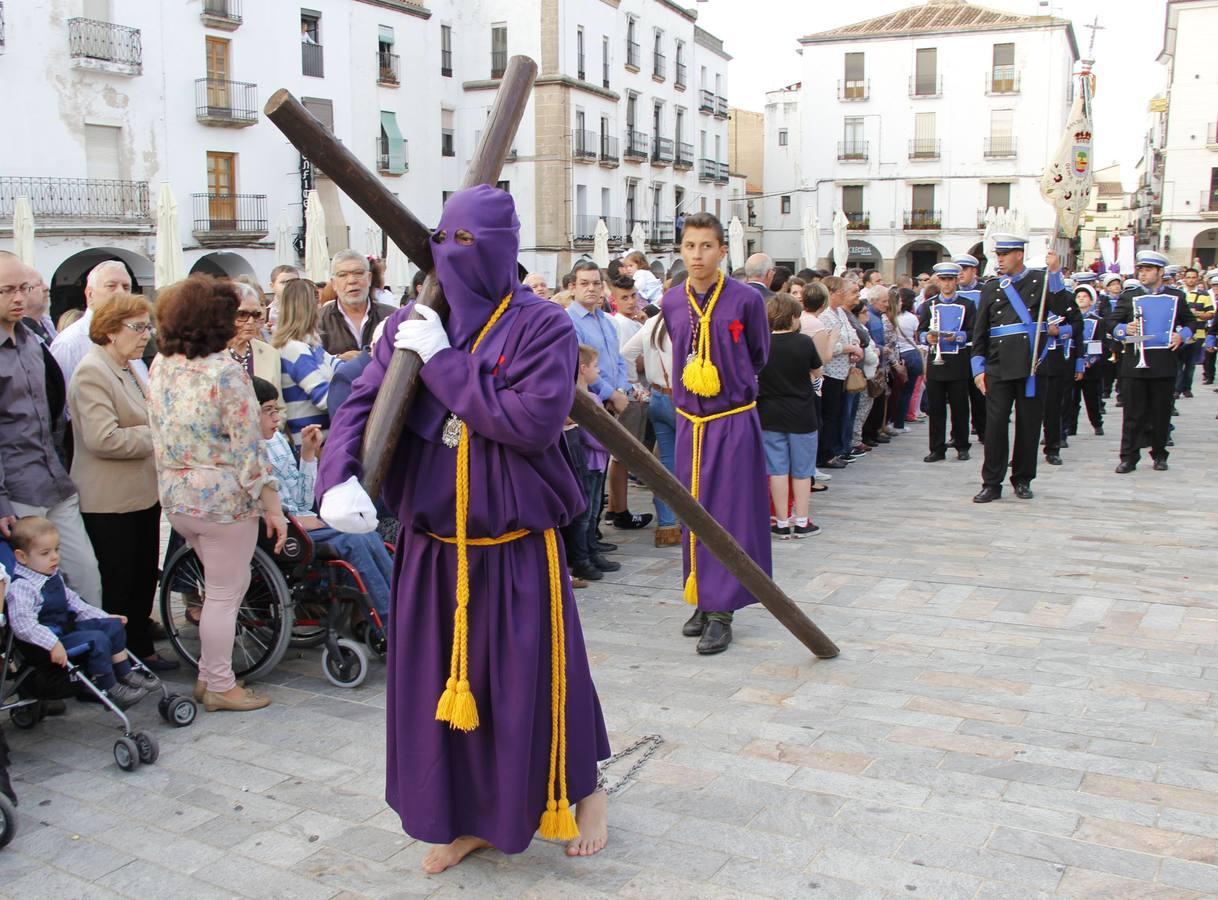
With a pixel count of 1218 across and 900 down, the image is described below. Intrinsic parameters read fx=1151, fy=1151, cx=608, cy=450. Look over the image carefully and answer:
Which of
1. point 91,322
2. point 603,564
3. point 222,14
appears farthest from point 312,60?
point 91,322

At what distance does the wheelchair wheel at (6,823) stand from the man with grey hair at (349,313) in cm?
336

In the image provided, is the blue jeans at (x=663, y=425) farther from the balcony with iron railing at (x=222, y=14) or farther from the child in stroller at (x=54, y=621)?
the balcony with iron railing at (x=222, y=14)

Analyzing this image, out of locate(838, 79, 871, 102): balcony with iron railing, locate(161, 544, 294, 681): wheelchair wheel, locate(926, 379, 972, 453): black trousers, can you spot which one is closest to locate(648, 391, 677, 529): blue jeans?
locate(161, 544, 294, 681): wheelchair wheel

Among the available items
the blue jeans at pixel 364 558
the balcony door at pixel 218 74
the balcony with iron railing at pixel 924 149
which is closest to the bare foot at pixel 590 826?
the blue jeans at pixel 364 558

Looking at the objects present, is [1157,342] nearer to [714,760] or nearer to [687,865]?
[714,760]

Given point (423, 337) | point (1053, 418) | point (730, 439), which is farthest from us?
point (1053, 418)

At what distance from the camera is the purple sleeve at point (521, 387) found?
3.22m

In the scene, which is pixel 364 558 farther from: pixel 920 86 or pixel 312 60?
pixel 920 86

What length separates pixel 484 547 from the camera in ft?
11.3

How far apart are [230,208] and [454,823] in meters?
27.8

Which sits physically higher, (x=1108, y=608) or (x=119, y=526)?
(x=119, y=526)

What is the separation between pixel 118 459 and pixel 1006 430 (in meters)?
7.08

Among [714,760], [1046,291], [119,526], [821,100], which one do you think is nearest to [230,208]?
[1046,291]

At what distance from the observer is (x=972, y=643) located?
576 centimetres
